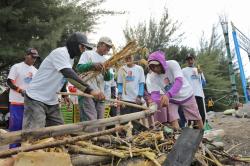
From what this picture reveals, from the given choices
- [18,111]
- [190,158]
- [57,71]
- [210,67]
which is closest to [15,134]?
[190,158]

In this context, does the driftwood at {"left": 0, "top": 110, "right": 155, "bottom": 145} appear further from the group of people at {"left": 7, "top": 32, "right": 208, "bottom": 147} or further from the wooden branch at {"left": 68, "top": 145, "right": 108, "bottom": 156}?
the group of people at {"left": 7, "top": 32, "right": 208, "bottom": 147}

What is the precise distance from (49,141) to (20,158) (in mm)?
354

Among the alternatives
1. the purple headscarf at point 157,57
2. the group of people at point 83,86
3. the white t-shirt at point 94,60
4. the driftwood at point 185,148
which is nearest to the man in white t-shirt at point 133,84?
the group of people at point 83,86

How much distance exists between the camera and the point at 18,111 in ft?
22.4

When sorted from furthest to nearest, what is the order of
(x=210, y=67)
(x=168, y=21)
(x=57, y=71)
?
(x=210, y=67) → (x=168, y=21) → (x=57, y=71)

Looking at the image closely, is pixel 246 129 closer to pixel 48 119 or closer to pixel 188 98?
pixel 188 98

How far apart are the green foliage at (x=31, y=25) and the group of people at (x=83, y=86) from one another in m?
3.12

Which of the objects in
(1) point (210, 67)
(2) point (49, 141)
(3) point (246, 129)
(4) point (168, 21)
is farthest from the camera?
(1) point (210, 67)

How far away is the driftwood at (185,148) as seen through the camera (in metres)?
3.68

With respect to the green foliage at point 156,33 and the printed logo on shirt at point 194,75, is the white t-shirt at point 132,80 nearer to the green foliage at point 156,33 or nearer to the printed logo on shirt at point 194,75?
the printed logo on shirt at point 194,75

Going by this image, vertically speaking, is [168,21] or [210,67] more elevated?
[168,21]

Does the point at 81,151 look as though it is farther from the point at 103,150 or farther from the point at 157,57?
the point at 157,57

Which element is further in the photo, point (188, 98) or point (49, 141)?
point (188, 98)

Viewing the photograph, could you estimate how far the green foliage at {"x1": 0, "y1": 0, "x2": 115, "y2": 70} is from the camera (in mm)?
10172
